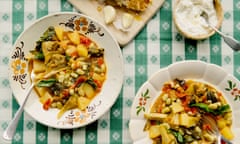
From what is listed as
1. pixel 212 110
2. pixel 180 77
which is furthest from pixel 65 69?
pixel 212 110

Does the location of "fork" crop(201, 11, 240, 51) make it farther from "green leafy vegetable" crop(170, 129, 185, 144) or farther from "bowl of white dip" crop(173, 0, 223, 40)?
"green leafy vegetable" crop(170, 129, 185, 144)

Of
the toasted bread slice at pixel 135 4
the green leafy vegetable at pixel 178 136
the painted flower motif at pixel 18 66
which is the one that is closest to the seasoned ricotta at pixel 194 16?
the toasted bread slice at pixel 135 4

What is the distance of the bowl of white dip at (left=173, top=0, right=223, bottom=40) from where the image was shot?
211cm

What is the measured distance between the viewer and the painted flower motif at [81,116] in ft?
6.90

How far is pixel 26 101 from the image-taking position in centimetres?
209

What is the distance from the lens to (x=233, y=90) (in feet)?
6.88

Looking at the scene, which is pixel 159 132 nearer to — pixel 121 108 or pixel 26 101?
pixel 121 108

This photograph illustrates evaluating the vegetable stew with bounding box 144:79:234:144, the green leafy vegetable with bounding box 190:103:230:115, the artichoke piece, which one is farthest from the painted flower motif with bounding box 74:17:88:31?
the green leafy vegetable with bounding box 190:103:230:115

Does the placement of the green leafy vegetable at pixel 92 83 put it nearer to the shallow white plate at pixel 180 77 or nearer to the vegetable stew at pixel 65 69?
the vegetable stew at pixel 65 69

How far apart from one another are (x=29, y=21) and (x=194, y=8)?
0.60 m

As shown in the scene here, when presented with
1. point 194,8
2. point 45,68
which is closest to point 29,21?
point 45,68

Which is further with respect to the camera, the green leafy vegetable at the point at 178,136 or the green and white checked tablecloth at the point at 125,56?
the green and white checked tablecloth at the point at 125,56

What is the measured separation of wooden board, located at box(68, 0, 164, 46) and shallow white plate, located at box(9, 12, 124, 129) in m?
0.06

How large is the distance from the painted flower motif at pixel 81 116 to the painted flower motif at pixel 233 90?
51 centimetres
